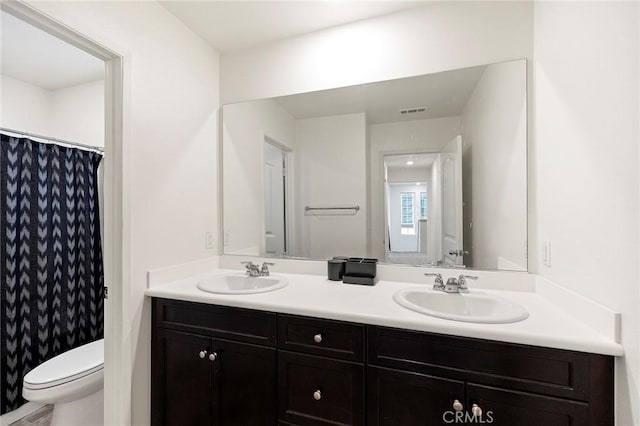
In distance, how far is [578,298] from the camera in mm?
1013

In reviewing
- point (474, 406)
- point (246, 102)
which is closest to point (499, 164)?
point (474, 406)

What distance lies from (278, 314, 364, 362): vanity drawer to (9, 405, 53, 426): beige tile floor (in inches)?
75.5

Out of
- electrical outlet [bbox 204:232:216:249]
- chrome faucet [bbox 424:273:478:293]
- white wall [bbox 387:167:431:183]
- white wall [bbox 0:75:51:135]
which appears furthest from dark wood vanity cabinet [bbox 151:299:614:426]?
white wall [bbox 0:75:51:135]

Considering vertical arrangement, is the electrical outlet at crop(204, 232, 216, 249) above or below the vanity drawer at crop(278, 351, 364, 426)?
above

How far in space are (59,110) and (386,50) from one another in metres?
2.85

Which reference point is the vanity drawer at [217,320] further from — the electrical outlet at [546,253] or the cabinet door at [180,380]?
the electrical outlet at [546,253]

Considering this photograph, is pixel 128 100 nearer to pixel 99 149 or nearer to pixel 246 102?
pixel 246 102

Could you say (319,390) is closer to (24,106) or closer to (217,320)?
(217,320)

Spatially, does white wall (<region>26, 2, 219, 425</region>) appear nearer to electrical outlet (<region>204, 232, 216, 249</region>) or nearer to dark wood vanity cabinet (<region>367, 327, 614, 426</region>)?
electrical outlet (<region>204, 232, 216, 249</region>)

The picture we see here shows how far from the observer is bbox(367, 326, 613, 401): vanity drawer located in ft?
2.88

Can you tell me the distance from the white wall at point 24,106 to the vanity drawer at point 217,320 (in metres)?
2.14

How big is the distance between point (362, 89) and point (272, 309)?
1.37 metres

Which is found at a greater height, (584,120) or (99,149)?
(99,149)

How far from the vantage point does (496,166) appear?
4.92 ft
